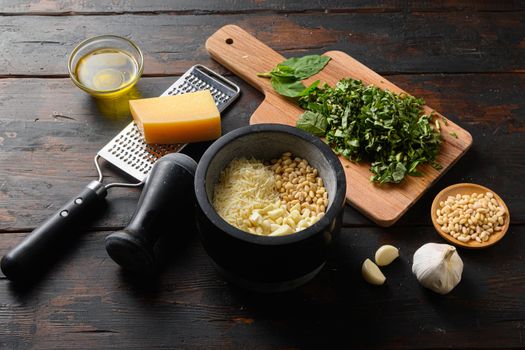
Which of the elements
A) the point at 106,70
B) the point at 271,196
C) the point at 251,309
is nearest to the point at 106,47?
the point at 106,70

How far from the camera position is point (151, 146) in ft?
5.93

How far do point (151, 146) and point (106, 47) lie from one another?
0.39m

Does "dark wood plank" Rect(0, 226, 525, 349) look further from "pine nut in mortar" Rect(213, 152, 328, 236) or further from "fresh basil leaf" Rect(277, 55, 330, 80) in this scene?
"fresh basil leaf" Rect(277, 55, 330, 80)

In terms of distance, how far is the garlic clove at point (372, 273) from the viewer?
5.23ft

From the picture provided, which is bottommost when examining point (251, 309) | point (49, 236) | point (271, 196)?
point (251, 309)

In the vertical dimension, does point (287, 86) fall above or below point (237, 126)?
above

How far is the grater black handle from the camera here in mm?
1548

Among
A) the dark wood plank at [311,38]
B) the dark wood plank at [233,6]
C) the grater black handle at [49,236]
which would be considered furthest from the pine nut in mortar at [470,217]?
the grater black handle at [49,236]

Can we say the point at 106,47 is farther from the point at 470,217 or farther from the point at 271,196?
the point at 470,217

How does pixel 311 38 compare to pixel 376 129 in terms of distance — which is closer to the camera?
pixel 376 129

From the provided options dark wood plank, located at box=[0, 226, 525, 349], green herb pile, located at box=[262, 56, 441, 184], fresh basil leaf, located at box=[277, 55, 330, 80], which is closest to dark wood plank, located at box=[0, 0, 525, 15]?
fresh basil leaf, located at box=[277, 55, 330, 80]

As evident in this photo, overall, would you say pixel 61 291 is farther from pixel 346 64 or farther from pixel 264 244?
pixel 346 64

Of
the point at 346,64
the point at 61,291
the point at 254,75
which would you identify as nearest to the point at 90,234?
the point at 61,291

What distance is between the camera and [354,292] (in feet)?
5.25
